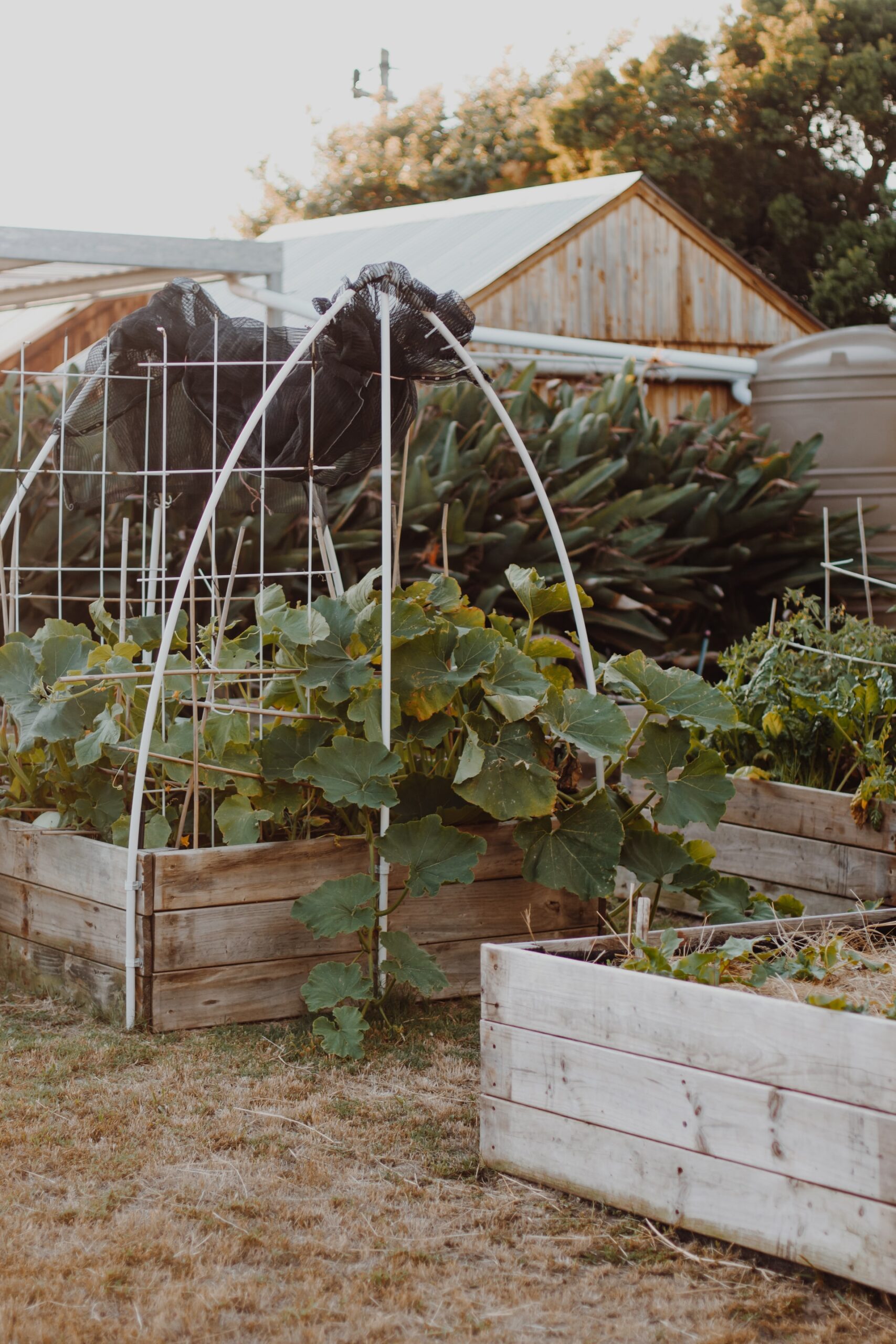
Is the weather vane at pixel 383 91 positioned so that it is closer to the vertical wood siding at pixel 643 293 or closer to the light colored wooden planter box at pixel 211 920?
the vertical wood siding at pixel 643 293

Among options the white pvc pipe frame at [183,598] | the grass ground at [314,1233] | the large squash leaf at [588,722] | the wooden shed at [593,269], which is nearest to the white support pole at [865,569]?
the large squash leaf at [588,722]

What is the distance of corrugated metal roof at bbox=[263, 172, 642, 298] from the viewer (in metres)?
9.66

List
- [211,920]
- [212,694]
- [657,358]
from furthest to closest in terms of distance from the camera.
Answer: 1. [657,358]
2. [212,694]
3. [211,920]

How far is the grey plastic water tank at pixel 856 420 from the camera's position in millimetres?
7809

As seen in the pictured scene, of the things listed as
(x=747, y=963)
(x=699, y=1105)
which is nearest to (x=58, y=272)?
(x=747, y=963)

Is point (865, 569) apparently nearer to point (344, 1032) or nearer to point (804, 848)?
point (804, 848)

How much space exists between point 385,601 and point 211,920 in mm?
743

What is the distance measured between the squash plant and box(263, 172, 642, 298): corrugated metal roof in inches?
248

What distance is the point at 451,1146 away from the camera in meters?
2.35

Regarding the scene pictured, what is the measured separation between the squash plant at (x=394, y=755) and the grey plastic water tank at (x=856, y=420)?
16.5 ft

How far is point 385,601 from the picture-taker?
2.85 metres

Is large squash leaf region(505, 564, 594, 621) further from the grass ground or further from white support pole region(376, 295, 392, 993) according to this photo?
the grass ground

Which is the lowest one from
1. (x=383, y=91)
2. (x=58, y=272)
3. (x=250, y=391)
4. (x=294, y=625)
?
(x=294, y=625)

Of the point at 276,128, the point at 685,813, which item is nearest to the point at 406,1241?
the point at 685,813
